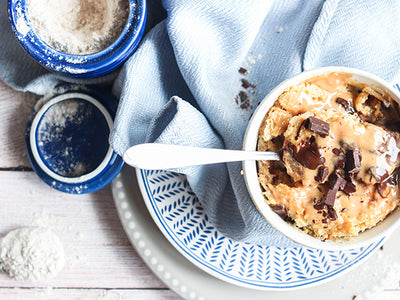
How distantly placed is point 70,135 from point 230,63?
489 millimetres

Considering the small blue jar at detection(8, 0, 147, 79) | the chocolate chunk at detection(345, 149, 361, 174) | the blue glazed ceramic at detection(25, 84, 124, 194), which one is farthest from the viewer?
the blue glazed ceramic at detection(25, 84, 124, 194)

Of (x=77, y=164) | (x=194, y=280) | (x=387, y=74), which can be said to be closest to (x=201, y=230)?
(x=194, y=280)

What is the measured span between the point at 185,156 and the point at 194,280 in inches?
18.2

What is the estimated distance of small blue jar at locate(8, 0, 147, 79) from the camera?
3.51 feet

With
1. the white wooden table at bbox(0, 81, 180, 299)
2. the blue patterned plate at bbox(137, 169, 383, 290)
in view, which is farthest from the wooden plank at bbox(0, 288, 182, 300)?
the blue patterned plate at bbox(137, 169, 383, 290)

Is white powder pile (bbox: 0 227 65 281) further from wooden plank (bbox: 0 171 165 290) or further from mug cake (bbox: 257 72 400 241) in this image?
mug cake (bbox: 257 72 400 241)

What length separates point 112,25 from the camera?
112cm

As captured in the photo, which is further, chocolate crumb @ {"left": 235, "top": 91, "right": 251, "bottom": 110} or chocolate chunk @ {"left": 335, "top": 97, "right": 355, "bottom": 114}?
chocolate crumb @ {"left": 235, "top": 91, "right": 251, "bottom": 110}

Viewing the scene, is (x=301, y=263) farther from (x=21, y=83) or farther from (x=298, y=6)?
(x=21, y=83)

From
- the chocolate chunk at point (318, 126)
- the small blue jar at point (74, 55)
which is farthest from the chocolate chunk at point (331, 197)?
the small blue jar at point (74, 55)

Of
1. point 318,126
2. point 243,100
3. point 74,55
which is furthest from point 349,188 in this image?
point 74,55

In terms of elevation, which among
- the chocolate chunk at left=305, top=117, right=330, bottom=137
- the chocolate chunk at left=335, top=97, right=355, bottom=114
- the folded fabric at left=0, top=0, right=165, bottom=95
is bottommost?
the folded fabric at left=0, top=0, right=165, bottom=95

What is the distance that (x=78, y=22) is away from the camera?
3.85 feet

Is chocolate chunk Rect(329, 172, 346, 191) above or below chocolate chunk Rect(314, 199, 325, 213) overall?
above
